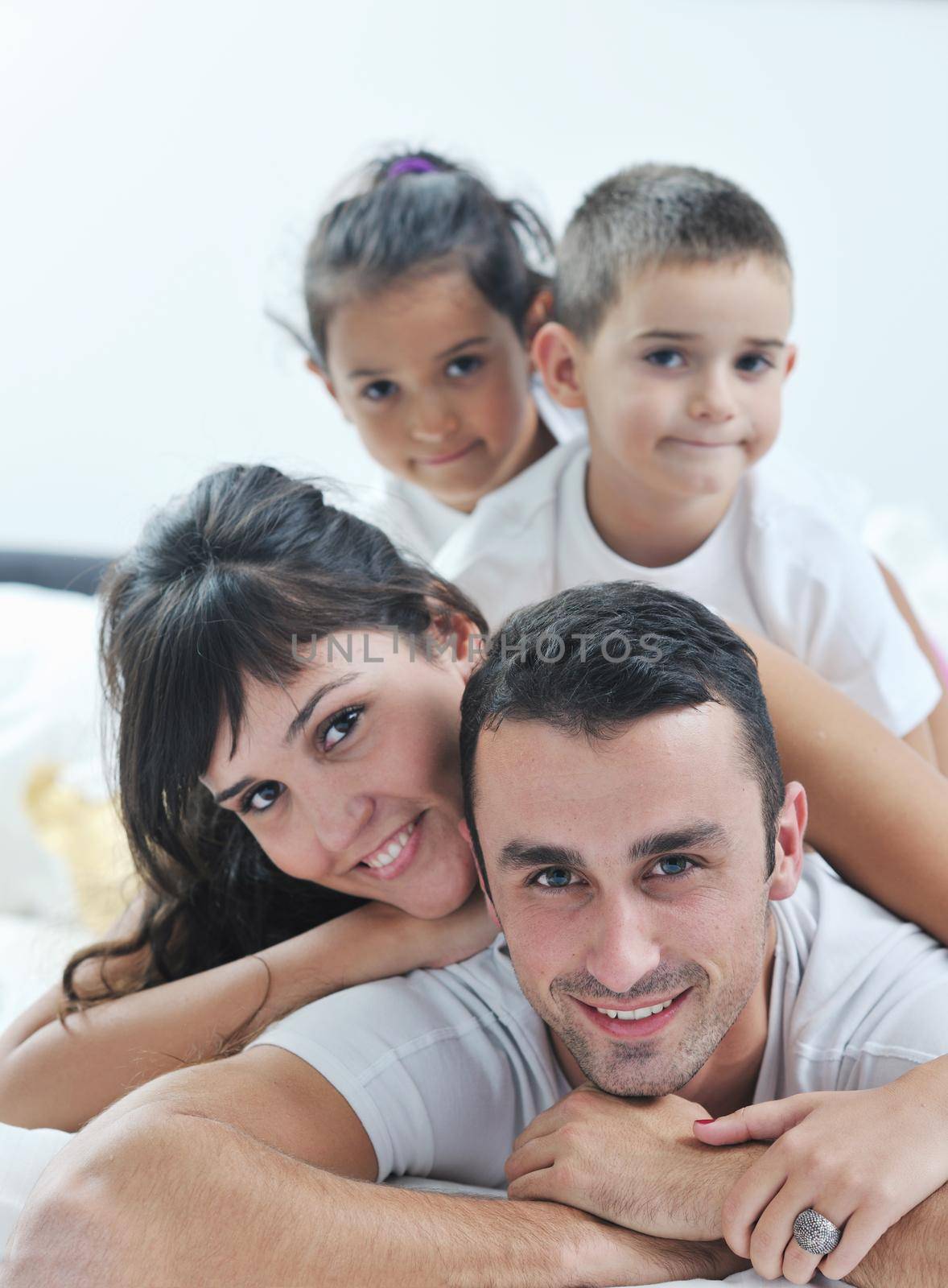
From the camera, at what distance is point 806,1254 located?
3.61 feet

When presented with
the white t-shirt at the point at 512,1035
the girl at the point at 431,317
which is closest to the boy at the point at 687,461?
the girl at the point at 431,317

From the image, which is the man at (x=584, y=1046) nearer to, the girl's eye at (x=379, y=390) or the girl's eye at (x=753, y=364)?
the girl's eye at (x=753, y=364)

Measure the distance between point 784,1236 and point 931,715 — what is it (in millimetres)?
1084

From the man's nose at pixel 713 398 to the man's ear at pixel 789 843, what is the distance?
0.68 m

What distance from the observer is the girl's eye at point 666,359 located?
1.87 metres

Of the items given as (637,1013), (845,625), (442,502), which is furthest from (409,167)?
(637,1013)

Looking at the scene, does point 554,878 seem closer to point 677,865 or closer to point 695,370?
point 677,865

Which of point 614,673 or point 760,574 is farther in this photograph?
point 760,574

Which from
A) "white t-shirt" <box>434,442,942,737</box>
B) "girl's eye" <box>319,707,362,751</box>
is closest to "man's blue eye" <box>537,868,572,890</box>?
"girl's eye" <box>319,707,362,751</box>

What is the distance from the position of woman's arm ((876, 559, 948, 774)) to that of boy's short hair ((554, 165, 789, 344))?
58 cm

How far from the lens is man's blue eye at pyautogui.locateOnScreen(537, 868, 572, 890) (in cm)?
124

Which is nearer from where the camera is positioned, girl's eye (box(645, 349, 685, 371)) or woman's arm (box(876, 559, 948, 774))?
girl's eye (box(645, 349, 685, 371))

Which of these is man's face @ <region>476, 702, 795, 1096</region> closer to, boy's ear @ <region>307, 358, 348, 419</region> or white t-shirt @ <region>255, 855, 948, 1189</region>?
white t-shirt @ <region>255, 855, 948, 1189</region>

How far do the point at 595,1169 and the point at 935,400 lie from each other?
2.50m
